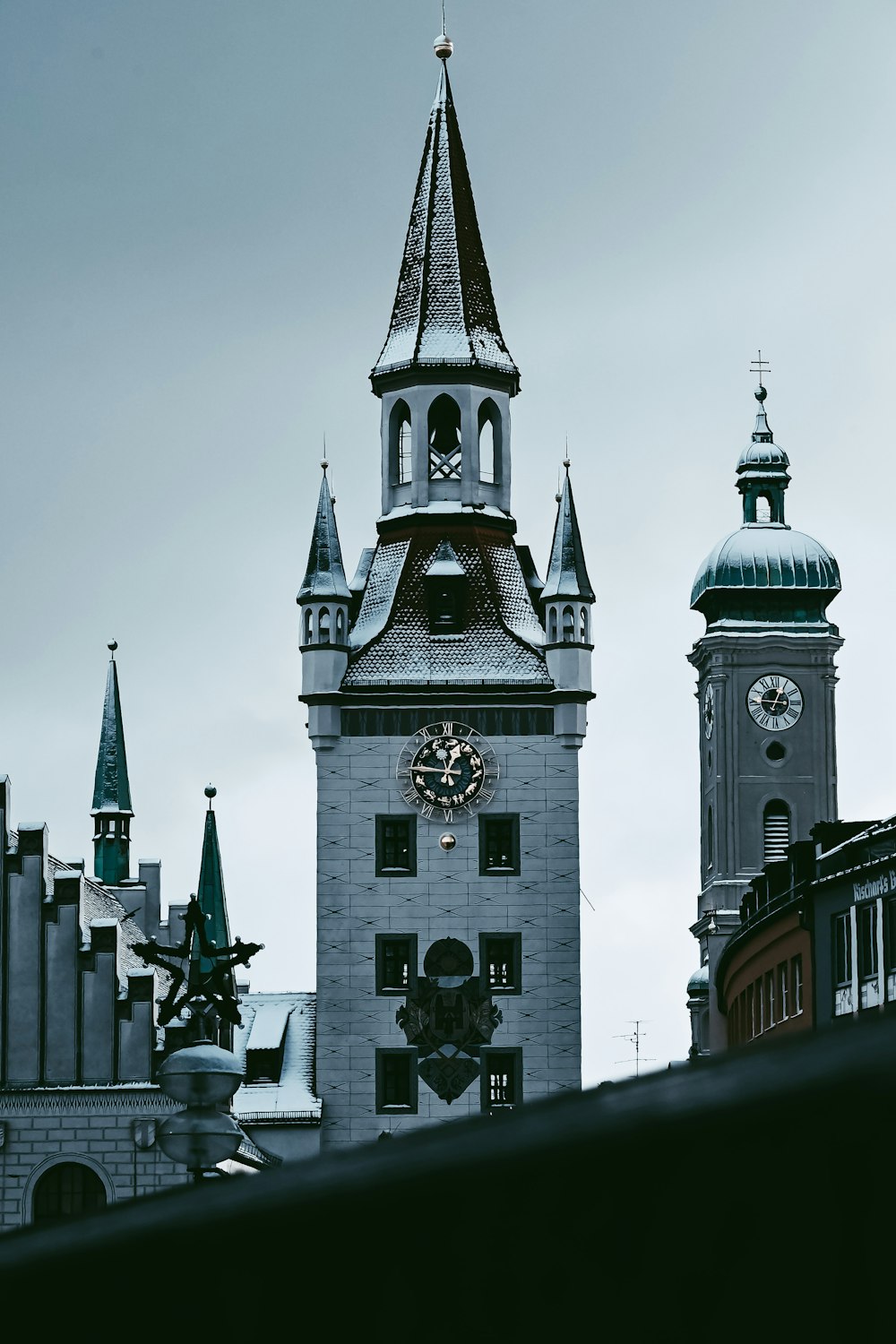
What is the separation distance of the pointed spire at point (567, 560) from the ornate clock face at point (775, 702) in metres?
29.9

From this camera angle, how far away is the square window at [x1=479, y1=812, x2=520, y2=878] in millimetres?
93625

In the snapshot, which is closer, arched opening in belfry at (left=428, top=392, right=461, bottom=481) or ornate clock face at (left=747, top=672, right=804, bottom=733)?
arched opening in belfry at (left=428, top=392, right=461, bottom=481)

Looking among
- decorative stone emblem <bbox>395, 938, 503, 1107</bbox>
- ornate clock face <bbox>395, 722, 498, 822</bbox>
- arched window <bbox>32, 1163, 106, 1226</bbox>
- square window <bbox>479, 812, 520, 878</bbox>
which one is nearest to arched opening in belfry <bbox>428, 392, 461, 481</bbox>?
ornate clock face <bbox>395, 722, 498, 822</bbox>

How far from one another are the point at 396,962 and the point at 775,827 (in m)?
38.9

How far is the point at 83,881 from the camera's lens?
64.2 m

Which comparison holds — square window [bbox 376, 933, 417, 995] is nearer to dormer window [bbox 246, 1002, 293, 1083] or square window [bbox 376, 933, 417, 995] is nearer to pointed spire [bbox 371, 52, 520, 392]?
dormer window [bbox 246, 1002, 293, 1083]

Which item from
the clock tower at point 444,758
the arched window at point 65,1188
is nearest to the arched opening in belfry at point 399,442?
the clock tower at point 444,758

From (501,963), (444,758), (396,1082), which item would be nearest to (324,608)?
(444,758)

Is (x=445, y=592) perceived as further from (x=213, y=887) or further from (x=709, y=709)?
(x=709, y=709)

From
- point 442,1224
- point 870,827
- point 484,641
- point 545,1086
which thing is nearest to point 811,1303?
point 442,1224

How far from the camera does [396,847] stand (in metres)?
94.6

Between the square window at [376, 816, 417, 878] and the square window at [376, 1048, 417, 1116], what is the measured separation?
5767 millimetres

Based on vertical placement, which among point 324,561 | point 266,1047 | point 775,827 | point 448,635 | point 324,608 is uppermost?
point 324,561

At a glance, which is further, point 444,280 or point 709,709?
point 709,709
